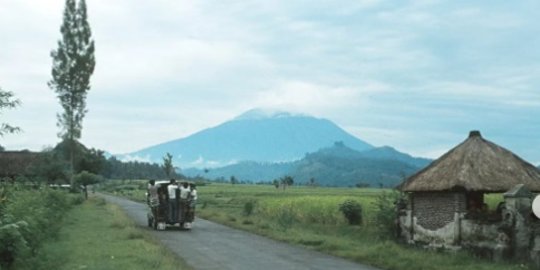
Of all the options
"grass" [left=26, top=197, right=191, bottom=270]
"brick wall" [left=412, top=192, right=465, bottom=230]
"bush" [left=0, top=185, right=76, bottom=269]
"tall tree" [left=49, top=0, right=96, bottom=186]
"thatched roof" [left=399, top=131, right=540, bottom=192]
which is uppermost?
"tall tree" [left=49, top=0, right=96, bottom=186]

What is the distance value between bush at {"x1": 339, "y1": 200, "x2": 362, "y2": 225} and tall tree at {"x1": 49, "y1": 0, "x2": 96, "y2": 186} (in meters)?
34.6

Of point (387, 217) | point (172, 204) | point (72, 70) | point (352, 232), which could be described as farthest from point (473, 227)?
point (72, 70)

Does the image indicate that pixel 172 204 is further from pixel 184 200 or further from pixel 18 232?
pixel 18 232

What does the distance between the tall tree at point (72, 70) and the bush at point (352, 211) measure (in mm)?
34552

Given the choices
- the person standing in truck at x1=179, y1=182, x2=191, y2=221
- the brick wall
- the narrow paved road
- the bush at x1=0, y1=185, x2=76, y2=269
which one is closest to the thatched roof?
the brick wall

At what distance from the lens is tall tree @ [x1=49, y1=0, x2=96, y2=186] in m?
60.9

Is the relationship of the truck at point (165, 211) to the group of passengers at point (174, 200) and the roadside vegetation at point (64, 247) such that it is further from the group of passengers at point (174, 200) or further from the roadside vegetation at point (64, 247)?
the roadside vegetation at point (64, 247)

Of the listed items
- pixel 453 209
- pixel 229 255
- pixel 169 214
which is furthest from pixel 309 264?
pixel 169 214

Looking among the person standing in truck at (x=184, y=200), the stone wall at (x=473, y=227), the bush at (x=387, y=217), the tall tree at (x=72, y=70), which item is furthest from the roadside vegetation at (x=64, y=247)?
the tall tree at (x=72, y=70)

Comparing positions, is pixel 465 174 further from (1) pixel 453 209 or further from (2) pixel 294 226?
(2) pixel 294 226

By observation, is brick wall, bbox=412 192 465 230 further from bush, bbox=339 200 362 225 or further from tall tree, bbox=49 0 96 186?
tall tree, bbox=49 0 96 186

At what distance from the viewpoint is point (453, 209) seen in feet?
74.2

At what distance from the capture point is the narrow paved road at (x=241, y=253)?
→ 18.4 m

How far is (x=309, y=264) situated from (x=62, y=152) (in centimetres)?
4911
